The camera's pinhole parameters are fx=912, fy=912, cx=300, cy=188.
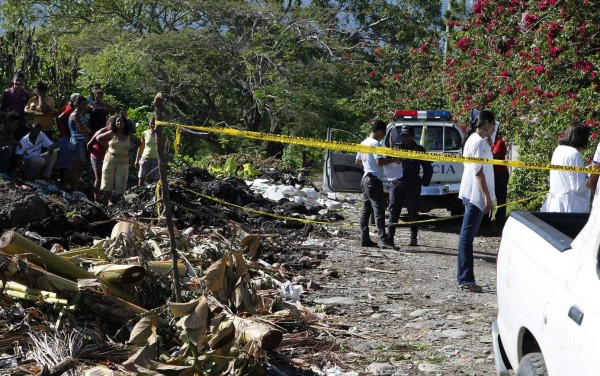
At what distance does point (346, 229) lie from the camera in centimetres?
1465

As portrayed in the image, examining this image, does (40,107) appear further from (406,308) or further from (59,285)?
(59,285)

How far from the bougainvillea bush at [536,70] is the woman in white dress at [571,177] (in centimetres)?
552

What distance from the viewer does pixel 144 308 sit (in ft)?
22.6

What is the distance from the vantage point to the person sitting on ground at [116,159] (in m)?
14.2

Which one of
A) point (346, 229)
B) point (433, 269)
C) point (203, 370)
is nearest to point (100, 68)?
point (346, 229)

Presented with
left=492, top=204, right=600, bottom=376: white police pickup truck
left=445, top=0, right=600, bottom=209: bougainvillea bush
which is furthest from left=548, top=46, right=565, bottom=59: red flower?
left=492, top=204, right=600, bottom=376: white police pickup truck

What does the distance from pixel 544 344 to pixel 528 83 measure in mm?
12545

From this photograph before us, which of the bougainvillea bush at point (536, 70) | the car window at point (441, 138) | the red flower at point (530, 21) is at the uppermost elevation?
the red flower at point (530, 21)

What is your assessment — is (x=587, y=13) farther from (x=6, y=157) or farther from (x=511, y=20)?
(x=6, y=157)

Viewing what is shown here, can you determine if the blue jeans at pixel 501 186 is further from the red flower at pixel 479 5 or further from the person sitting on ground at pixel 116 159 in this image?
the person sitting on ground at pixel 116 159

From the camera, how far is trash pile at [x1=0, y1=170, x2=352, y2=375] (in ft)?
19.1

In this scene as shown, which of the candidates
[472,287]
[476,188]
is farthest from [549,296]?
[472,287]

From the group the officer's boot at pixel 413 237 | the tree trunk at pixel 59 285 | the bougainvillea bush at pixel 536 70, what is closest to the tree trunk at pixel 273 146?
the bougainvillea bush at pixel 536 70

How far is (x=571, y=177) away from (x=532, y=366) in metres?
4.54
